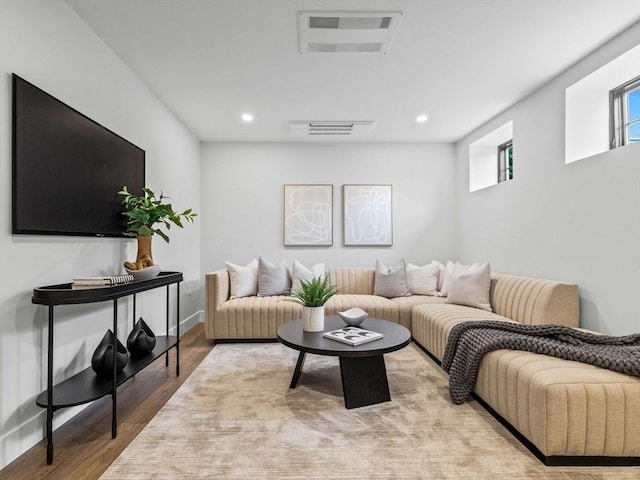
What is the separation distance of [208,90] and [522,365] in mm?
3317

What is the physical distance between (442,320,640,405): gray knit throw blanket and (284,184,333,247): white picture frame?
264 cm

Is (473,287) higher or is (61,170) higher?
(61,170)

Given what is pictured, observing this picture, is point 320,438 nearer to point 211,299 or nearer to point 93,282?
point 93,282

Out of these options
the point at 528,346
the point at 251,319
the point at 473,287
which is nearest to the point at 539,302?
the point at 473,287

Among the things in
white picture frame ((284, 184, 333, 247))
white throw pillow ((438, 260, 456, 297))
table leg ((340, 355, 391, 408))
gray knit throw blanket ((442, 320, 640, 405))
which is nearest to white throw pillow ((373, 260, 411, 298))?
white throw pillow ((438, 260, 456, 297))

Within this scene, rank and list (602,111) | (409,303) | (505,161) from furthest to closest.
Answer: (505,161)
(409,303)
(602,111)

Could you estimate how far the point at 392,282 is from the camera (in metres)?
4.28

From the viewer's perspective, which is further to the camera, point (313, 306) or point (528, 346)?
point (313, 306)

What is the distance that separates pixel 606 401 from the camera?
5.42 feet

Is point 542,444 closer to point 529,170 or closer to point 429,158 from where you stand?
point 529,170

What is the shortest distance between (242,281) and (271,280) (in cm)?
34

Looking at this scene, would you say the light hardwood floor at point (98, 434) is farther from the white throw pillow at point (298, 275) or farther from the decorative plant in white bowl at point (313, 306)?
the white throw pillow at point (298, 275)

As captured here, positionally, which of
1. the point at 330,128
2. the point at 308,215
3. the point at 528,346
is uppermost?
the point at 330,128

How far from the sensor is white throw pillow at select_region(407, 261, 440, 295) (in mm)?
4336
